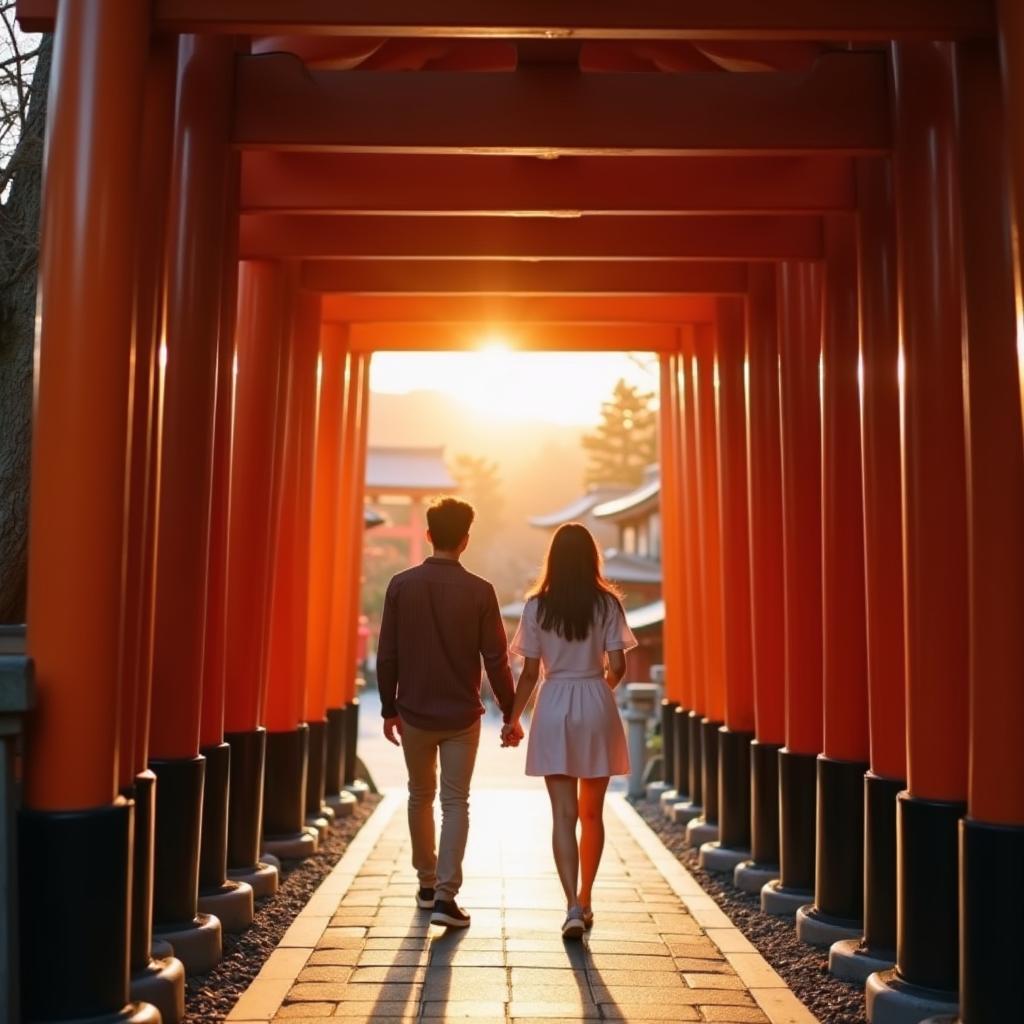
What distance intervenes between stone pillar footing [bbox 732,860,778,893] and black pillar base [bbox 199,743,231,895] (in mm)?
2741

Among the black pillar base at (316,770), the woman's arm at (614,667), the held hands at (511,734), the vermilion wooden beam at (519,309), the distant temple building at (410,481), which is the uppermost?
the distant temple building at (410,481)

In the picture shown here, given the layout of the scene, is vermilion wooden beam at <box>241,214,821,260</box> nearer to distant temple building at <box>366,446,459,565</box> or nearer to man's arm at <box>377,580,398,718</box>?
man's arm at <box>377,580,398,718</box>

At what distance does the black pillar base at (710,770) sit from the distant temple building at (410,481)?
1108 inches

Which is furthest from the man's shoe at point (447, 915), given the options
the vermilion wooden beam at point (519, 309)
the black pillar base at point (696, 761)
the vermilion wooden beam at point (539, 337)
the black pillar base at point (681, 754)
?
the vermilion wooden beam at point (539, 337)

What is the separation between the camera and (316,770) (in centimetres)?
941

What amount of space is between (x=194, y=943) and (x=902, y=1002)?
98.6 inches

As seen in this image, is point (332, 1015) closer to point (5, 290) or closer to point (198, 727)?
point (198, 727)

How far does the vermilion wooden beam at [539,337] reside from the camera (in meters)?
10.7

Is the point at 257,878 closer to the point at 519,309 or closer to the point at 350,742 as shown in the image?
the point at 519,309

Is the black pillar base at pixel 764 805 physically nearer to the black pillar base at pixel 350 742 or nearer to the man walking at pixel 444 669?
the man walking at pixel 444 669

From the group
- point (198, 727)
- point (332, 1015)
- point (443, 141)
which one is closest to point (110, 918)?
point (332, 1015)

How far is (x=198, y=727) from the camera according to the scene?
5.25 metres

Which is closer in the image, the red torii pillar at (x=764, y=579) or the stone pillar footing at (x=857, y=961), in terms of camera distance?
the stone pillar footing at (x=857, y=961)

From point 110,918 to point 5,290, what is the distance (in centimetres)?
373
